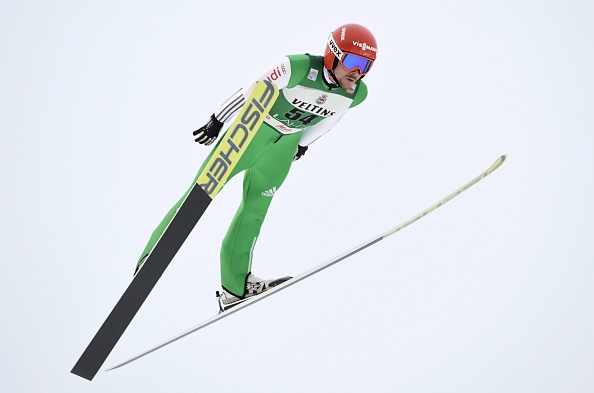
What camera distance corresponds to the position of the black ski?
243cm

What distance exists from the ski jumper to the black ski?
43 centimetres

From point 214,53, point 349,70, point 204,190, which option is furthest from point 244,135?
point 214,53

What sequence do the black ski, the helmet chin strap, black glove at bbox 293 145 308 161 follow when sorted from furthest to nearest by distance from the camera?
black glove at bbox 293 145 308 161 → the helmet chin strap → the black ski

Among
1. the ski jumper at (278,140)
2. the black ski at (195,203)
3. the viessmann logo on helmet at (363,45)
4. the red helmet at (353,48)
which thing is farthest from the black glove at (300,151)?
Result: the black ski at (195,203)

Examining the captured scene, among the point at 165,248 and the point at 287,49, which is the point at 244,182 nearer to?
the point at 165,248

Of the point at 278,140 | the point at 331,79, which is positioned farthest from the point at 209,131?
the point at 331,79

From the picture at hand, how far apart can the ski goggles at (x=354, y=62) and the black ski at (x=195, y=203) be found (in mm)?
511

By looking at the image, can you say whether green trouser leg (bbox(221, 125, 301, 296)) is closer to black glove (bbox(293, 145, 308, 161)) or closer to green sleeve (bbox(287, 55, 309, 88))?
black glove (bbox(293, 145, 308, 161))

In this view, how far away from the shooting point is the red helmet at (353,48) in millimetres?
2820

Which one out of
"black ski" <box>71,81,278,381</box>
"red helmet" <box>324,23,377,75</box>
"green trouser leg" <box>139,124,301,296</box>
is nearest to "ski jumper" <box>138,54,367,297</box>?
"green trouser leg" <box>139,124,301,296</box>

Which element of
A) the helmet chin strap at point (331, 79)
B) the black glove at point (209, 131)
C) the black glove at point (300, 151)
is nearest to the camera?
the black glove at point (209, 131)

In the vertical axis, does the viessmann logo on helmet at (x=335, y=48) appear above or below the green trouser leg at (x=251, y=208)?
above

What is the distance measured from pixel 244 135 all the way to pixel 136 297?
0.68 m

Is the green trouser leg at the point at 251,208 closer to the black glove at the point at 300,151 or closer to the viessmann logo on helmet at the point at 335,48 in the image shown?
the black glove at the point at 300,151
